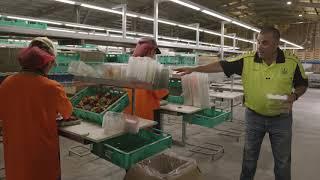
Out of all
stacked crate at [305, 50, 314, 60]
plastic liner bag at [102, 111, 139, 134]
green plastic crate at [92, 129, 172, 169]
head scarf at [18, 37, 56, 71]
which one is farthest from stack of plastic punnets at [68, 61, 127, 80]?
stacked crate at [305, 50, 314, 60]

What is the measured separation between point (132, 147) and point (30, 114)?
40.1 inches

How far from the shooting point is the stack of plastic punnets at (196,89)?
3613 mm

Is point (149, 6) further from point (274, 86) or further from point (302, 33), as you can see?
point (302, 33)

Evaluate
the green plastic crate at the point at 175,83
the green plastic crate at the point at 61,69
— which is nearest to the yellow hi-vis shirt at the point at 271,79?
the green plastic crate at the point at 175,83

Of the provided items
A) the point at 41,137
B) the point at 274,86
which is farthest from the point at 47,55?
the point at 274,86

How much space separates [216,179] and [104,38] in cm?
236

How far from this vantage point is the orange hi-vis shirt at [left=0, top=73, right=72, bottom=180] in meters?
1.94

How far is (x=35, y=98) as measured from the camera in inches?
76.2

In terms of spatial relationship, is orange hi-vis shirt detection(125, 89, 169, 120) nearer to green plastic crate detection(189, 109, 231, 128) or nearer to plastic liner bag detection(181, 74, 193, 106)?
plastic liner bag detection(181, 74, 193, 106)

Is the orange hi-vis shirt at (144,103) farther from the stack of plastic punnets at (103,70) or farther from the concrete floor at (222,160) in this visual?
the concrete floor at (222,160)

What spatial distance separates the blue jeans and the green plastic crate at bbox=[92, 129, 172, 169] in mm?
712

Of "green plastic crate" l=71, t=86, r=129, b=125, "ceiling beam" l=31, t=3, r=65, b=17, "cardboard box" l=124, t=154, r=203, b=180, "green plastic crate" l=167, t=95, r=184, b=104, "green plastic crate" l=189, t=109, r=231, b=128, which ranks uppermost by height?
"ceiling beam" l=31, t=3, r=65, b=17

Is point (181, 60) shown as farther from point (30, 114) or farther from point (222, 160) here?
point (30, 114)

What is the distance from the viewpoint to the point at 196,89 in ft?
12.2
